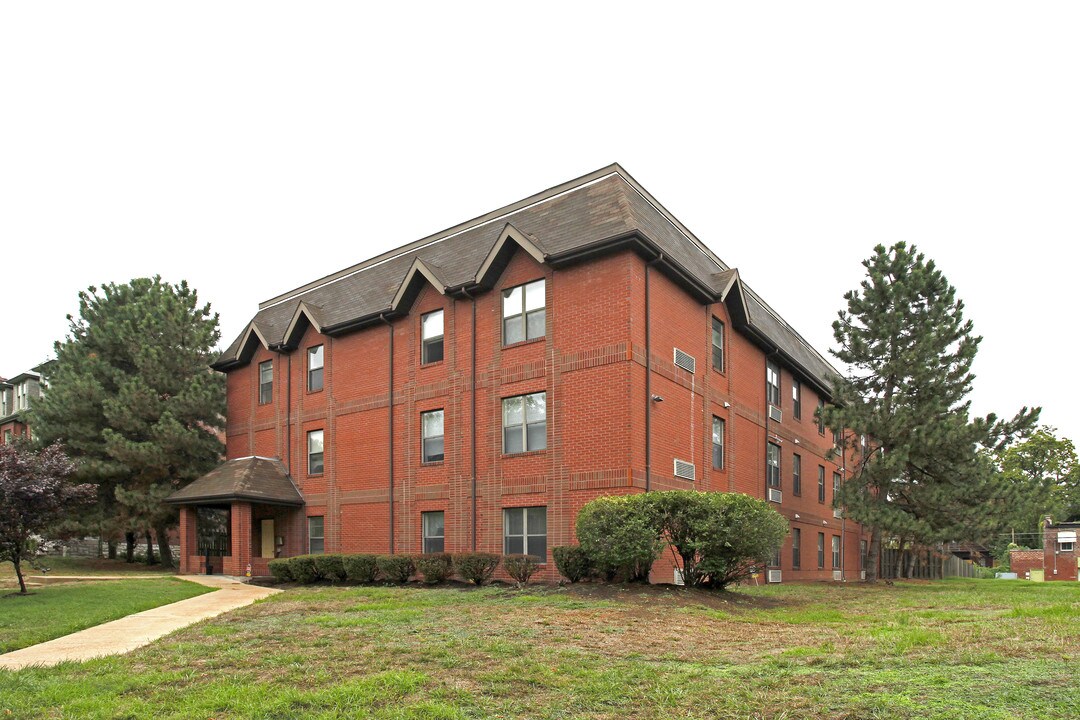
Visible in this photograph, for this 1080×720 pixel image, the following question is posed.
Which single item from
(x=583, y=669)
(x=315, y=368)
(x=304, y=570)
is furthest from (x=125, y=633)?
(x=315, y=368)

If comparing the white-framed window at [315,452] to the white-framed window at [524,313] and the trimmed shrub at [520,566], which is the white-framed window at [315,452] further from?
the trimmed shrub at [520,566]

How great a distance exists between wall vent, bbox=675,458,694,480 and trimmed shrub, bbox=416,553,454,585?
20.2 ft

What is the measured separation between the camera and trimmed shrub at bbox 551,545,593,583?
17641 millimetres

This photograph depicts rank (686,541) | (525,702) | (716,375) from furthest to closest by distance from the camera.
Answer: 1. (716,375)
2. (686,541)
3. (525,702)

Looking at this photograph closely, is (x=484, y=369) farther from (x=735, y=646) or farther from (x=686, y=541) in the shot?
(x=735, y=646)

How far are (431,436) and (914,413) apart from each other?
1423 cm

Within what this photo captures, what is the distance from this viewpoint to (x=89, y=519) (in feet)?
102

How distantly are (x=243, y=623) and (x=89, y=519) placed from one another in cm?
2152

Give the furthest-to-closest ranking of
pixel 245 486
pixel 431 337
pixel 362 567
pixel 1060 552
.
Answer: pixel 1060 552
pixel 245 486
pixel 431 337
pixel 362 567

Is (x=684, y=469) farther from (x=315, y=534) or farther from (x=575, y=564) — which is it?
(x=315, y=534)

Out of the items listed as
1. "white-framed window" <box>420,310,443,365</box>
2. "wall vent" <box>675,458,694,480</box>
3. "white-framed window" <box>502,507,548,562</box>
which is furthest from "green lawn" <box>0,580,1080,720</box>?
"white-framed window" <box>420,310,443,365</box>

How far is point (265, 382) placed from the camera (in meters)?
32.0

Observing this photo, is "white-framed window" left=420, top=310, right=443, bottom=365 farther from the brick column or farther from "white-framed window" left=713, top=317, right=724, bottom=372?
"white-framed window" left=713, top=317, right=724, bottom=372

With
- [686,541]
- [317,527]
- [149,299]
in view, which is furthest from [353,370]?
[686,541]
